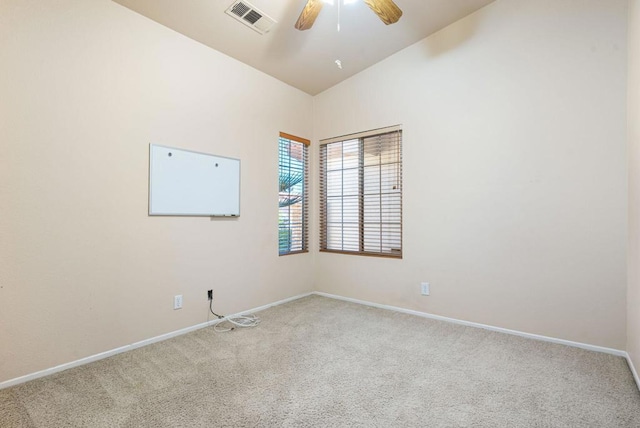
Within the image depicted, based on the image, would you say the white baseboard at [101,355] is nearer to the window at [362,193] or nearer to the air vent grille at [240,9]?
the window at [362,193]

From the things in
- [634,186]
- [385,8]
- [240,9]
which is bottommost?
[634,186]

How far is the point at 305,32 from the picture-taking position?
302cm

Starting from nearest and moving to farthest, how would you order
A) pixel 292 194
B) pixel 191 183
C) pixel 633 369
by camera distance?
pixel 633 369 → pixel 191 183 → pixel 292 194

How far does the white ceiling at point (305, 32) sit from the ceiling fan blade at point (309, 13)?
1.38 feet

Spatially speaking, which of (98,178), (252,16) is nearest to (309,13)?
(252,16)

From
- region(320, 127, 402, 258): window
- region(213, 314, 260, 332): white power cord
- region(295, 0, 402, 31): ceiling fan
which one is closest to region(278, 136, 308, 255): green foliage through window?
region(320, 127, 402, 258): window

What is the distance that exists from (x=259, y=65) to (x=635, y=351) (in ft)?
13.4

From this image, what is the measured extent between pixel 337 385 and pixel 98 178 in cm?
230

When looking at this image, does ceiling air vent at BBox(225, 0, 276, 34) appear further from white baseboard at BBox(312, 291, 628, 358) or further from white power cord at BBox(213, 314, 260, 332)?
white baseboard at BBox(312, 291, 628, 358)

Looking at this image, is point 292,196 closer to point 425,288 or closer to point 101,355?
point 425,288

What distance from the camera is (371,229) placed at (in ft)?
12.5

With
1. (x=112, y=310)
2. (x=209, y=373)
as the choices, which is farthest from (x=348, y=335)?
(x=112, y=310)

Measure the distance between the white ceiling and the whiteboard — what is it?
1.11 m

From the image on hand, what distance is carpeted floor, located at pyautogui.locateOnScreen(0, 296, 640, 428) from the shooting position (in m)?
1.65
